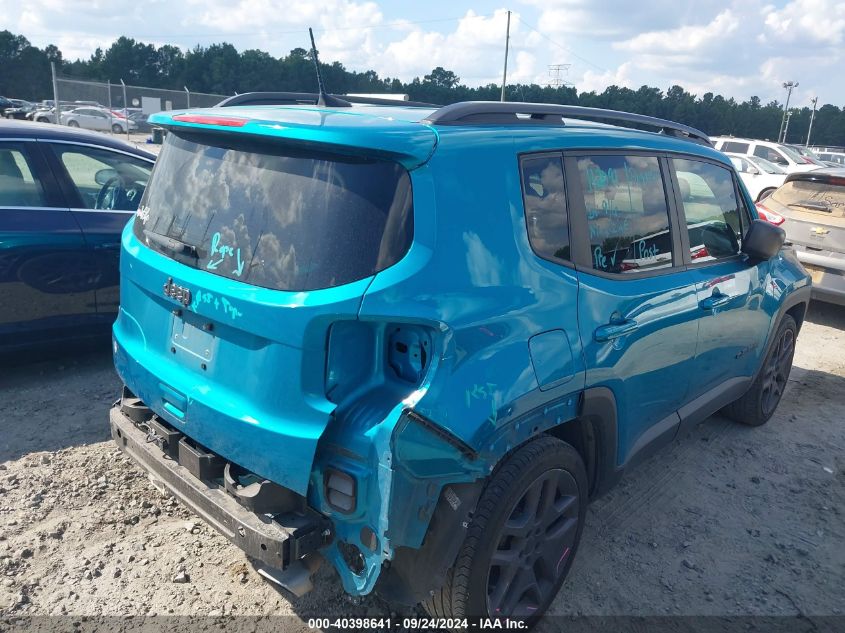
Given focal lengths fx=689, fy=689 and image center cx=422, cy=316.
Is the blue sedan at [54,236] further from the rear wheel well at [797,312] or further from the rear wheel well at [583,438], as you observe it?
the rear wheel well at [797,312]

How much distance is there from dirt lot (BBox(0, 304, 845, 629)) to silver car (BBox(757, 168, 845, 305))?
128 inches

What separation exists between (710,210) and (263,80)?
58.6 metres

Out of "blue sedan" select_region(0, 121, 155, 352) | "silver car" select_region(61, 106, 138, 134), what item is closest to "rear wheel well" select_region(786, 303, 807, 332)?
"blue sedan" select_region(0, 121, 155, 352)

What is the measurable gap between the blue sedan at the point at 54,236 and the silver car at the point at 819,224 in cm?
666

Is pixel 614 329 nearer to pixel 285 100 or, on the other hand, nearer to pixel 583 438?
pixel 583 438

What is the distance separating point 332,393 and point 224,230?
743 mm

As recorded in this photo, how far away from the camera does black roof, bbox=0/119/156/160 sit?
472 cm

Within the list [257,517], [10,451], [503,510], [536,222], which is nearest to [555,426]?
[503,510]

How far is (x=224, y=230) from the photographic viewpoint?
8.06 ft

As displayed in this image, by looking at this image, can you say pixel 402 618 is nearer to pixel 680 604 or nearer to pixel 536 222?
pixel 680 604

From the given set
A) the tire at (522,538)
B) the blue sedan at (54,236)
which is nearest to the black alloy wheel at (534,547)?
the tire at (522,538)

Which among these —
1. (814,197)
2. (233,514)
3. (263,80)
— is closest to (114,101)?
(814,197)

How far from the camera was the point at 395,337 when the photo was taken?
2.21 m

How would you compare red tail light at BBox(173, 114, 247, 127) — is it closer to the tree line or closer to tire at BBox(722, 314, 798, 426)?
tire at BBox(722, 314, 798, 426)
